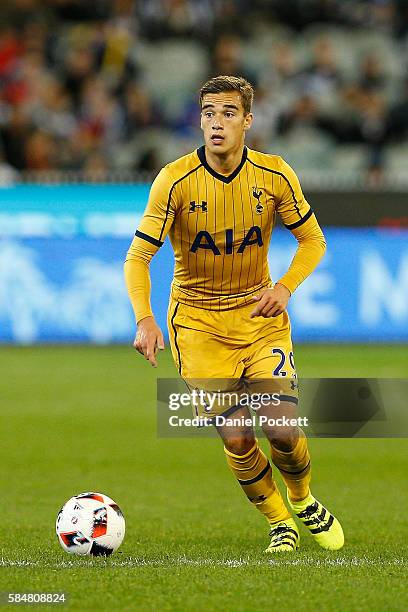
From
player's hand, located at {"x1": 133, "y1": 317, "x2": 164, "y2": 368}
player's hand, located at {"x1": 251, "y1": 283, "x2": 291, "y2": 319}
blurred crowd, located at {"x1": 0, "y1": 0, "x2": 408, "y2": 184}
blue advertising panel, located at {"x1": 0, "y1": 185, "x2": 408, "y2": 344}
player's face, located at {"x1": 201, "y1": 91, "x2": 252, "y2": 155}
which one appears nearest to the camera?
player's hand, located at {"x1": 133, "y1": 317, "x2": 164, "y2": 368}

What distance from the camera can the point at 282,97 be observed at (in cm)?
1875

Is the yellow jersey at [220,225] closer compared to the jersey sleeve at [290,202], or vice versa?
the yellow jersey at [220,225]

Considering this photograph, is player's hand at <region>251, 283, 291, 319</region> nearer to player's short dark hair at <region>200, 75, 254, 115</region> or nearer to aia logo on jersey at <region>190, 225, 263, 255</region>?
aia logo on jersey at <region>190, 225, 263, 255</region>

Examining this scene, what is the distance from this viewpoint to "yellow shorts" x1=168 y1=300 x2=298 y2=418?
6211 mm

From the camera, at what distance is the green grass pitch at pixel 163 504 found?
5.09 m

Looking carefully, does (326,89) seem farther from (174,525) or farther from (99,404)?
(174,525)

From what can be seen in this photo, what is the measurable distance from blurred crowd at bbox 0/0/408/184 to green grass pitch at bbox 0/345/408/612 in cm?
459

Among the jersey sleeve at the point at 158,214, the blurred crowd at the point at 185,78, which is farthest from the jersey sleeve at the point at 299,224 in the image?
the blurred crowd at the point at 185,78

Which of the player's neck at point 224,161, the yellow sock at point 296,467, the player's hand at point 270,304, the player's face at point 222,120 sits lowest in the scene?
the yellow sock at point 296,467

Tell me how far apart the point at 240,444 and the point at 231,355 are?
0.44 metres

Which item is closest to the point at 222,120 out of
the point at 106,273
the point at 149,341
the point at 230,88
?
the point at 230,88

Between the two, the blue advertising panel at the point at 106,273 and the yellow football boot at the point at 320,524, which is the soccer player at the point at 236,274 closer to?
the yellow football boot at the point at 320,524

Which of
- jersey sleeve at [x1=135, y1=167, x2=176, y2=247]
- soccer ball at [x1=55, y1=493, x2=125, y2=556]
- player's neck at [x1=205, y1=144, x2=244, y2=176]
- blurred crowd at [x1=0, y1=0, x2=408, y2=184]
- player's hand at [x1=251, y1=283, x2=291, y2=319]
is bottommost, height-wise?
soccer ball at [x1=55, y1=493, x2=125, y2=556]

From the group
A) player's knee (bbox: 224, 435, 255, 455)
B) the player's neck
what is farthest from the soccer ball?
the player's neck
